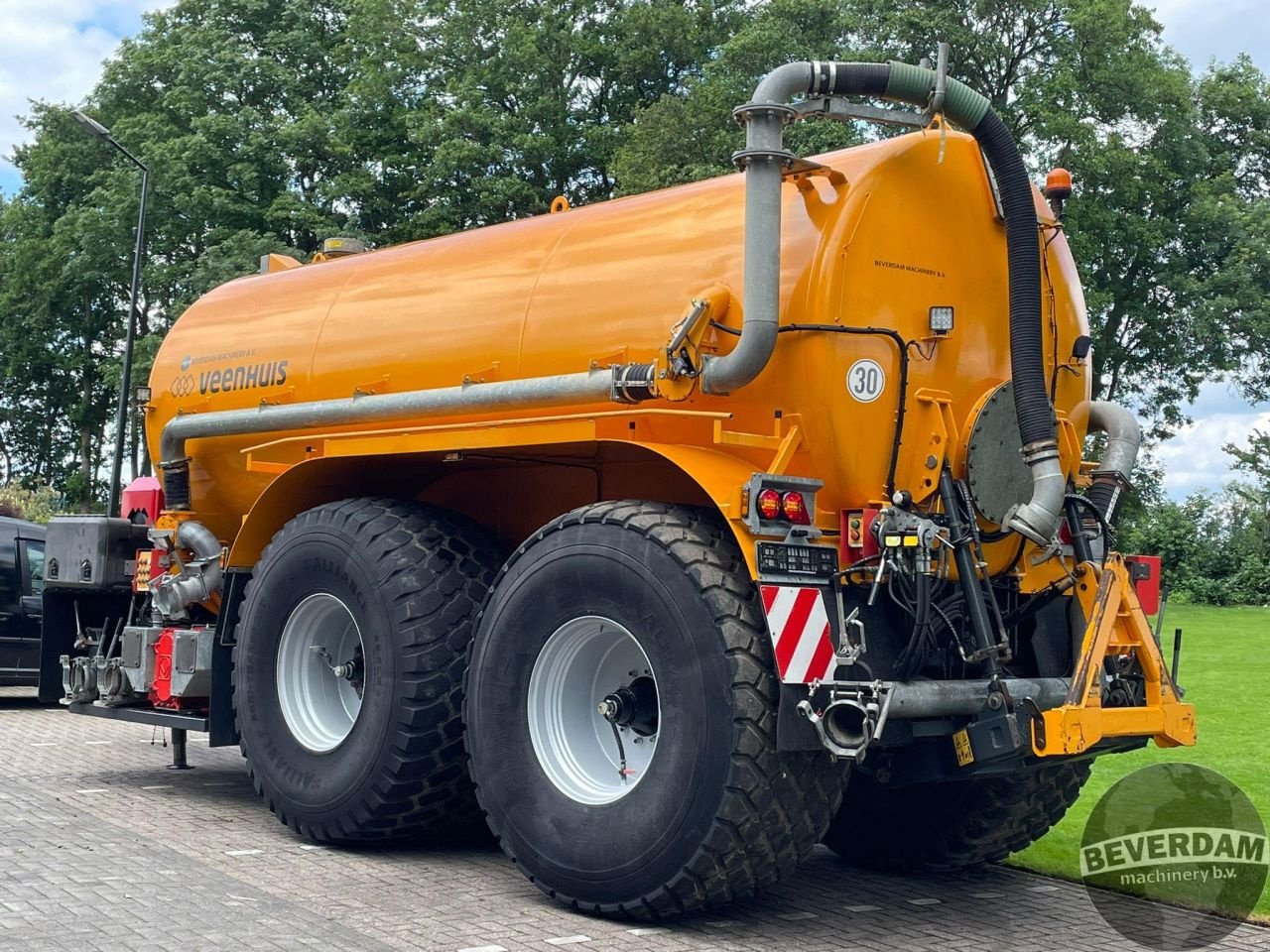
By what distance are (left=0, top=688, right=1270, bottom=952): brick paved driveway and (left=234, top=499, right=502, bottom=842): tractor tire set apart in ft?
0.96

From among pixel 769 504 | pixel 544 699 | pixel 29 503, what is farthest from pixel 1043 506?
pixel 29 503

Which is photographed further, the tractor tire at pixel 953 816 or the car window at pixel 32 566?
the car window at pixel 32 566

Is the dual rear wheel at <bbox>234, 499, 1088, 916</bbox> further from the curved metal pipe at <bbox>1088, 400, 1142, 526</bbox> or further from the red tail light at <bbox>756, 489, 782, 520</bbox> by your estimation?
the curved metal pipe at <bbox>1088, 400, 1142, 526</bbox>

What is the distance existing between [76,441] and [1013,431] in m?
50.5

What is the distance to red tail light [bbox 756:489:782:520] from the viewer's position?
5863 mm

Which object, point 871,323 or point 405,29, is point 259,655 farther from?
point 405,29

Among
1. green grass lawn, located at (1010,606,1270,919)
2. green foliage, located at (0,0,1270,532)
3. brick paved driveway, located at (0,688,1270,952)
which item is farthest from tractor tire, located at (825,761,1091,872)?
green foliage, located at (0,0,1270,532)

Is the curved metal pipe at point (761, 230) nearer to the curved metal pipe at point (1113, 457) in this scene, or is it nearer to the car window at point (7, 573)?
the curved metal pipe at point (1113, 457)

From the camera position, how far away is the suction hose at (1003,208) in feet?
19.8

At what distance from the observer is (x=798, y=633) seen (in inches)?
225

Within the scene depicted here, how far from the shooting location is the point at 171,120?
132 ft

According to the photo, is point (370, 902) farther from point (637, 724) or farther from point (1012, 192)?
point (1012, 192)

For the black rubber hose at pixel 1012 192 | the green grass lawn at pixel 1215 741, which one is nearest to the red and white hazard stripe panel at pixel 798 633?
the black rubber hose at pixel 1012 192

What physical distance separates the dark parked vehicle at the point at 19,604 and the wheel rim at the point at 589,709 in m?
9.17
